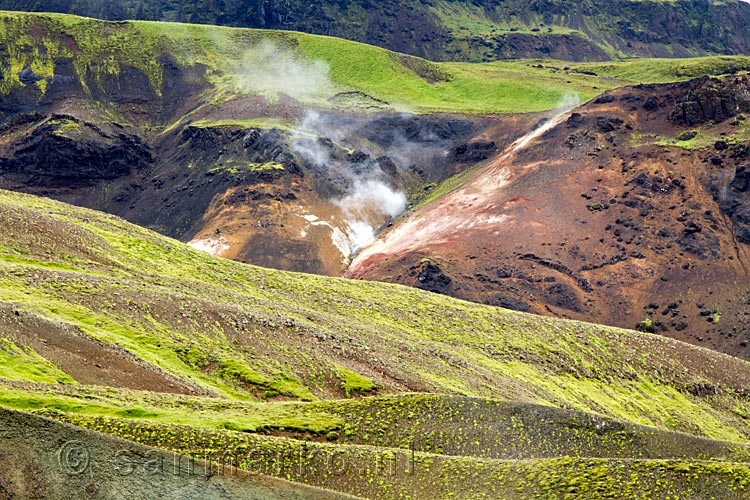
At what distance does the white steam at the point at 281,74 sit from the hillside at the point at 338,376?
93.4 m

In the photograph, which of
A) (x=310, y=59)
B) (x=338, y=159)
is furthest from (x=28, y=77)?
(x=338, y=159)

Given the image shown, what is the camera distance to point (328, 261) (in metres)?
112

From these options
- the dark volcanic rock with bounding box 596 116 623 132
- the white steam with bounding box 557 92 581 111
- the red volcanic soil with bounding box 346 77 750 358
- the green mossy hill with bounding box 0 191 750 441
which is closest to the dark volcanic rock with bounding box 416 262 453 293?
the red volcanic soil with bounding box 346 77 750 358

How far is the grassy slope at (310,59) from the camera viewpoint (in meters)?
169

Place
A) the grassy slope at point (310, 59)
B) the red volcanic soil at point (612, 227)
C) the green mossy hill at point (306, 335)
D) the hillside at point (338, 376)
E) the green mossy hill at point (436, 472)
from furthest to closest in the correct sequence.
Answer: the grassy slope at point (310, 59), the red volcanic soil at point (612, 227), the green mossy hill at point (306, 335), the hillside at point (338, 376), the green mossy hill at point (436, 472)

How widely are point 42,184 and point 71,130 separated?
10.8 metres

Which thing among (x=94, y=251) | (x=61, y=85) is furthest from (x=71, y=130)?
(x=94, y=251)

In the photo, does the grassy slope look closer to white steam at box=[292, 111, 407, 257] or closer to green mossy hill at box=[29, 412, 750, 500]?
white steam at box=[292, 111, 407, 257]

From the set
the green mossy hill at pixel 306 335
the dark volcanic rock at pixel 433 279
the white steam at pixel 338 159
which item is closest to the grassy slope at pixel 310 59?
the white steam at pixel 338 159

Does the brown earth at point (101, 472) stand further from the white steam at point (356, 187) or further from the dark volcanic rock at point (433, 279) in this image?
the white steam at point (356, 187)

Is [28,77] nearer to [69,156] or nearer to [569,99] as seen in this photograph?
[69,156]

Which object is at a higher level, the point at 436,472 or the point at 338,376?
the point at 436,472

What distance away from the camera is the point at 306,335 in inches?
2173

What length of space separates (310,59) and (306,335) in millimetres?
139368
